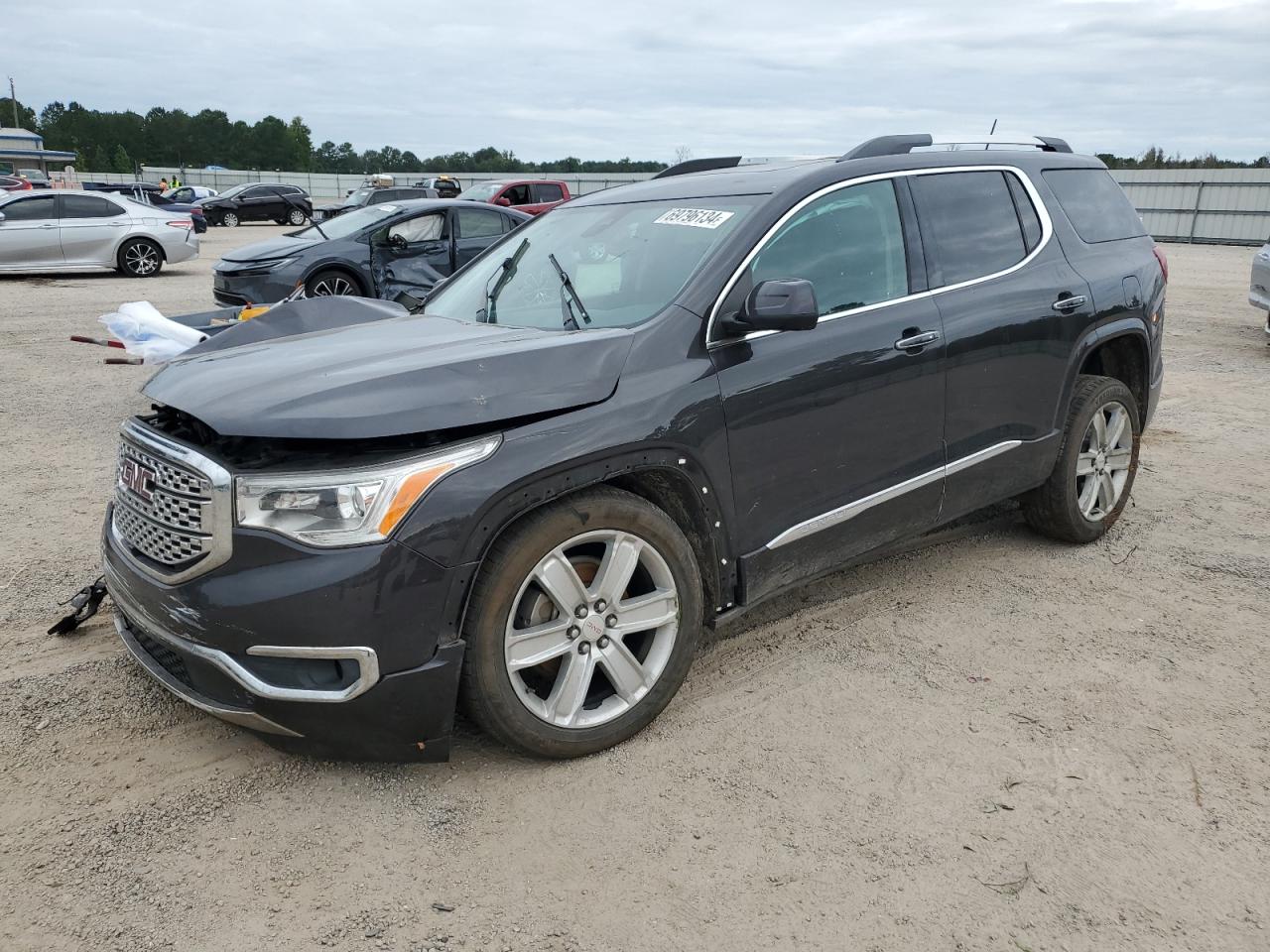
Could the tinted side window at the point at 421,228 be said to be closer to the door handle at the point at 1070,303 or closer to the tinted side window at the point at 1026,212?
the tinted side window at the point at 1026,212

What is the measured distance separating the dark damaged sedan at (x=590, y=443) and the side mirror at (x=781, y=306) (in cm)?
1

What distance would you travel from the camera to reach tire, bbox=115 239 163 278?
1780 cm

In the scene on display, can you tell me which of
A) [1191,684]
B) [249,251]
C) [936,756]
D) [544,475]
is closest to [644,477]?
[544,475]

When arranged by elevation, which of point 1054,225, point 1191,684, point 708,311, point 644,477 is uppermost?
point 1054,225

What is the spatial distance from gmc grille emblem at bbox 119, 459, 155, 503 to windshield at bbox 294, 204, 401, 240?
9095 millimetres

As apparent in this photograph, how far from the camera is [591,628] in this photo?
304cm

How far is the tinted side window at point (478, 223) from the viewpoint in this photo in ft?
39.1

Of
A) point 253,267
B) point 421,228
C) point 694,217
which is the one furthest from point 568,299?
point 421,228

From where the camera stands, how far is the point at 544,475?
2854mm

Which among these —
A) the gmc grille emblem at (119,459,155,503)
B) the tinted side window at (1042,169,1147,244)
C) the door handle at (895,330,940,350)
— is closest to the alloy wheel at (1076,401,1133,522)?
the tinted side window at (1042,169,1147,244)

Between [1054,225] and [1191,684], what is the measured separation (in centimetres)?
217

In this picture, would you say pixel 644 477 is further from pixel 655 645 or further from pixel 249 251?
pixel 249 251

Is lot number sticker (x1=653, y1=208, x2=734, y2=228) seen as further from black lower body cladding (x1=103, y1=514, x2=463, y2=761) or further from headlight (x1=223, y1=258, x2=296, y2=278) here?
headlight (x1=223, y1=258, x2=296, y2=278)

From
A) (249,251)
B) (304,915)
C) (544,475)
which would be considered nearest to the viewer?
(304,915)
